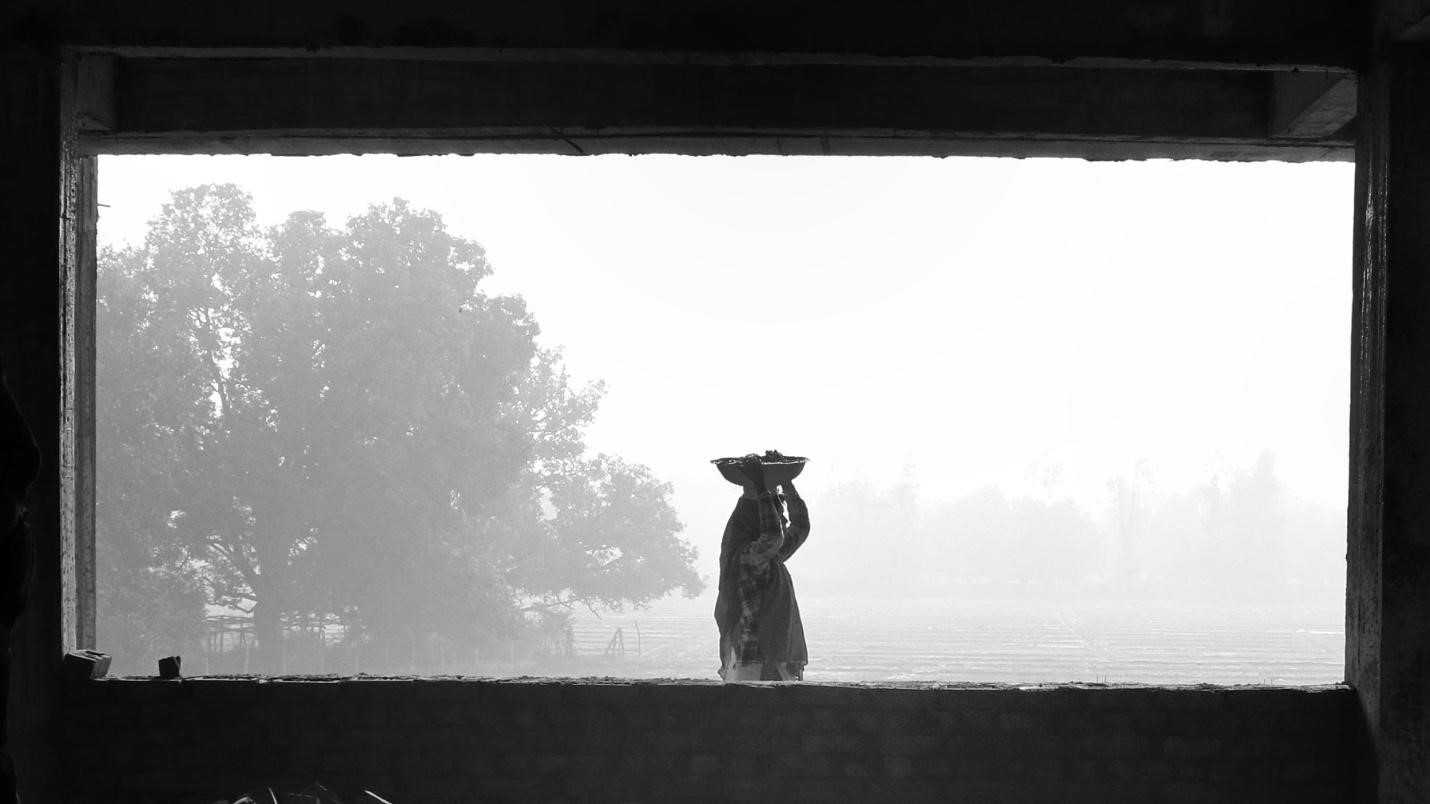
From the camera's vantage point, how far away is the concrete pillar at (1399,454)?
509cm

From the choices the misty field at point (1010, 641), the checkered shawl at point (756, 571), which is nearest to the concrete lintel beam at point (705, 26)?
the checkered shawl at point (756, 571)

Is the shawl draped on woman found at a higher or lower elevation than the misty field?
higher

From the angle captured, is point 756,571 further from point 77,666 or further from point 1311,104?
point 1311,104

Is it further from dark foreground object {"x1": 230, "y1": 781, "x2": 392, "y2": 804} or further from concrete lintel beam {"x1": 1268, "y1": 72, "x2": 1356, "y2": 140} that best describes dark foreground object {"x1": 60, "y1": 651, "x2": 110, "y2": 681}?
concrete lintel beam {"x1": 1268, "y1": 72, "x2": 1356, "y2": 140}

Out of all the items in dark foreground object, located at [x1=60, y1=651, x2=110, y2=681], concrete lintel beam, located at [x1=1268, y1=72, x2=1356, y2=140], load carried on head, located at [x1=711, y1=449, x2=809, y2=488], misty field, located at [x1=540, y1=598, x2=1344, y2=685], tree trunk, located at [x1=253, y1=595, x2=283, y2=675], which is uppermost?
concrete lintel beam, located at [x1=1268, y1=72, x2=1356, y2=140]

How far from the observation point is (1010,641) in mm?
58531

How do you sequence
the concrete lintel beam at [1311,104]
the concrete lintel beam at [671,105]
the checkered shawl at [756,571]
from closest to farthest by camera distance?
the concrete lintel beam at [1311,104]
the concrete lintel beam at [671,105]
the checkered shawl at [756,571]

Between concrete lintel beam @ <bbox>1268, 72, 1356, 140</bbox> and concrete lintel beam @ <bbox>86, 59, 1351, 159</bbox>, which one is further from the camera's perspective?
concrete lintel beam @ <bbox>86, 59, 1351, 159</bbox>

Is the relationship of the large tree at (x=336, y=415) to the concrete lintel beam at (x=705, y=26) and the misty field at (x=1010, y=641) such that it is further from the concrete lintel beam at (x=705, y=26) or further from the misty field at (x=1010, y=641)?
the concrete lintel beam at (x=705, y=26)

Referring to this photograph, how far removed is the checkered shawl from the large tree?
23.5 m

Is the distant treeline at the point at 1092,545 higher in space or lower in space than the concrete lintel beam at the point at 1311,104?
lower

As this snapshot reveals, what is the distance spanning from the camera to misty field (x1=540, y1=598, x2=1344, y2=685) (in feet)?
150

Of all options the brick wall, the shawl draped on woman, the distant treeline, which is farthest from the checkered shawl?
the distant treeline

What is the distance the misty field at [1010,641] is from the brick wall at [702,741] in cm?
3047
